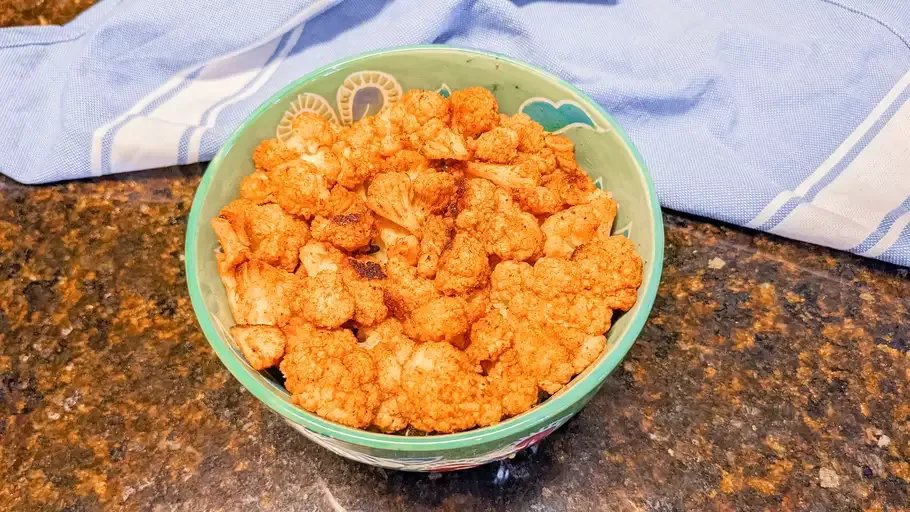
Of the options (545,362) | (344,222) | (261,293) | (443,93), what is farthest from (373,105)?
(545,362)

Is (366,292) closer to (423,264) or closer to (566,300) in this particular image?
(423,264)

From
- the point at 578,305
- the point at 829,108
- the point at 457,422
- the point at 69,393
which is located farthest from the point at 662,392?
the point at 69,393

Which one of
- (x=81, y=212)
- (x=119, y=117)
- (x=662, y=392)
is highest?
(x=119, y=117)

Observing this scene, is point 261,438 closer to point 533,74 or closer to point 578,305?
point 578,305

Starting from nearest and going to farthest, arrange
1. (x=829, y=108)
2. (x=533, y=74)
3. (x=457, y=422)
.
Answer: (x=457, y=422) → (x=533, y=74) → (x=829, y=108)

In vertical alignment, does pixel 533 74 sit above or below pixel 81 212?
above

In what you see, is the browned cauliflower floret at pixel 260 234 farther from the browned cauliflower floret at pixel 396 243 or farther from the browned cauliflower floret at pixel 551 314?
the browned cauliflower floret at pixel 551 314

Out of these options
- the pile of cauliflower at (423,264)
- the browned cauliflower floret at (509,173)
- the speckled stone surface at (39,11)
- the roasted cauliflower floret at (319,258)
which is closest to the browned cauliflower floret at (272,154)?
the pile of cauliflower at (423,264)
